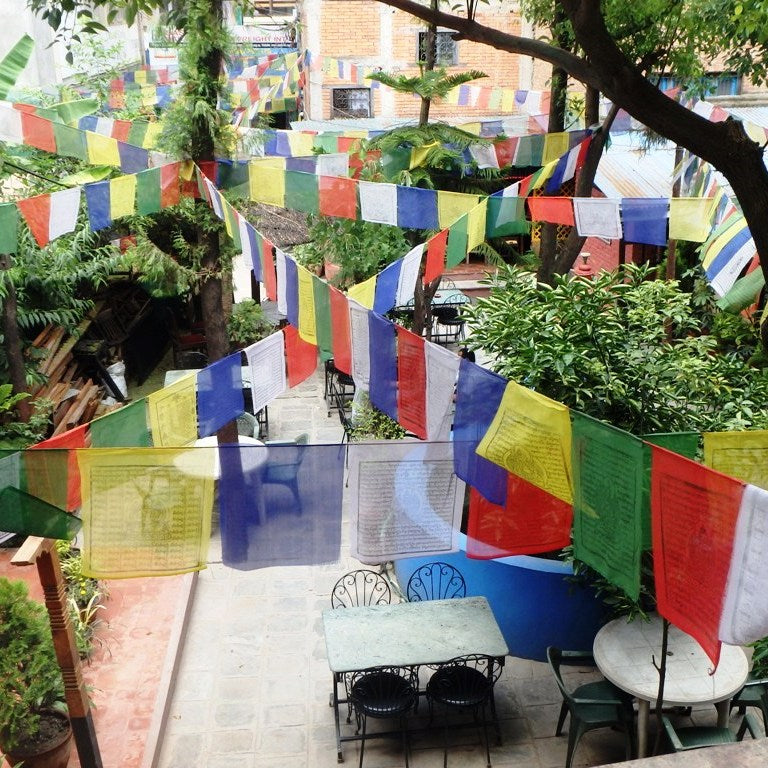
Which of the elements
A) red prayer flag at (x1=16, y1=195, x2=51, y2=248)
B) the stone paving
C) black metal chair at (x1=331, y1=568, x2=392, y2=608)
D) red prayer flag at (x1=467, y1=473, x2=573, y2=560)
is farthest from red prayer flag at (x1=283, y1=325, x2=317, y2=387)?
red prayer flag at (x1=16, y1=195, x2=51, y2=248)

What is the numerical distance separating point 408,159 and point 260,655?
21.6ft

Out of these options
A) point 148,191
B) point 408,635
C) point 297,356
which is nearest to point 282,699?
point 408,635

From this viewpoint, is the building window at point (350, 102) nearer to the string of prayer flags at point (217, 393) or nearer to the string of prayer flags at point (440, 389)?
the string of prayer flags at point (217, 393)

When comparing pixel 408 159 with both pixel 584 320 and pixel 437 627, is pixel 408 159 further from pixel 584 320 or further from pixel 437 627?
pixel 437 627

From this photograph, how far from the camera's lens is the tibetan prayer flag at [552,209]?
863cm

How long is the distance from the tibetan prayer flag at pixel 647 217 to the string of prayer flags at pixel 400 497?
424 cm

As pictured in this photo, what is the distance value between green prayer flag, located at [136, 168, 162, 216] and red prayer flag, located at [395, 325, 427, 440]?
196 inches

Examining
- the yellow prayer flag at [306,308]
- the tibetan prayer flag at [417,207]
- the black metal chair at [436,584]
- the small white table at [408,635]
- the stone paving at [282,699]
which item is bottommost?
the stone paving at [282,699]

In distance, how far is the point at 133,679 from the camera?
25.7ft

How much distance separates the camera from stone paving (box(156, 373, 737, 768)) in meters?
6.95

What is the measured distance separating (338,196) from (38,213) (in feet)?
10.4

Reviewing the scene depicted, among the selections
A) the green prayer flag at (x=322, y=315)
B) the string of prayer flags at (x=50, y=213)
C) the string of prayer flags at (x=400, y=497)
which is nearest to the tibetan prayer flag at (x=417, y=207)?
the green prayer flag at (x=322, y=315)

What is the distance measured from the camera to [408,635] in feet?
23.3

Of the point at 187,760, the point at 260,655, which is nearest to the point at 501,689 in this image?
the point at 260,655
